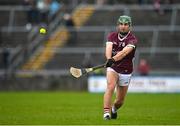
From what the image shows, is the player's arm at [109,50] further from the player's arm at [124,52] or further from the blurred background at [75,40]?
the blurred background at [75,40]

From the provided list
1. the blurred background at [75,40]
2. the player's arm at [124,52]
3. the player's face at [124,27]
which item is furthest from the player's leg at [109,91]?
the blurred background at [75,40]

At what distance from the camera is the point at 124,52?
61.9 feet

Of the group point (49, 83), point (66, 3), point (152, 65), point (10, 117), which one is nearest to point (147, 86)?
point (152, 65)

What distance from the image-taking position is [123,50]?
1888cm

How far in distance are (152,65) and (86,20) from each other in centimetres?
565

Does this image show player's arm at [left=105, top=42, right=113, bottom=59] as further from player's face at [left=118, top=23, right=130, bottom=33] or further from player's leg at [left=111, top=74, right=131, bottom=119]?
player's leg at [left=111, top=74, right=131, bottom=119]

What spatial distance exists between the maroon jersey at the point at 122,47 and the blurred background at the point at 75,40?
20814mm

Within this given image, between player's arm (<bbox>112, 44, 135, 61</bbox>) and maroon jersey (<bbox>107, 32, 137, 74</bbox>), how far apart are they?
10 centimetres

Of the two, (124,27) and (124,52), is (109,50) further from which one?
(124,27)

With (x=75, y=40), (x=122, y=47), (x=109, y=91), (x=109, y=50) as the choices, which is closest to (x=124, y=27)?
(x=122, y=47)

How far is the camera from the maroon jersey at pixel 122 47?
19.0 meters

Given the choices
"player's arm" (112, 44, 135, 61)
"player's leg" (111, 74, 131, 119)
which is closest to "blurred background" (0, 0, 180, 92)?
"player's leg" (111, 74, 131, 119)

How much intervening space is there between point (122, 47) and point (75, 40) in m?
24.5

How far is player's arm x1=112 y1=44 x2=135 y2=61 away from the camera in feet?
61.6
